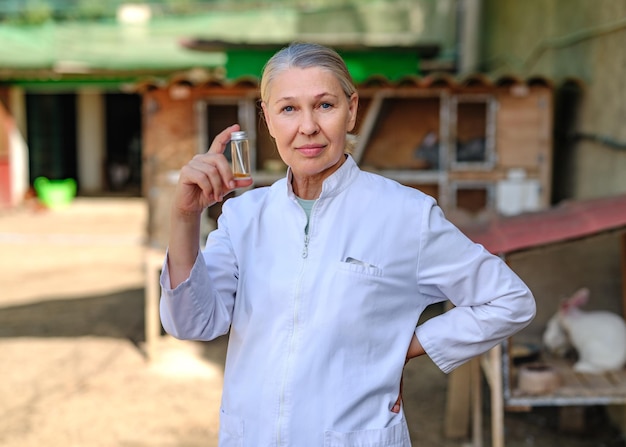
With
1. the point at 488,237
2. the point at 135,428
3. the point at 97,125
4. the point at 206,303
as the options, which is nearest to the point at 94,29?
the point at 97,125

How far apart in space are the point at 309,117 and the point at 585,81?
4.80 metres

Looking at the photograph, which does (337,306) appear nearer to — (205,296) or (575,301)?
(205,296)

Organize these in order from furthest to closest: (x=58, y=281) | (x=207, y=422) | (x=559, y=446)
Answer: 1. (x=58, y=281)
2. (x=207, y=422)
3. (x=559, y=446)

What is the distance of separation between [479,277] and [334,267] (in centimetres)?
35

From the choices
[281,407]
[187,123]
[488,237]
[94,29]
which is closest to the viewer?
[281,407]

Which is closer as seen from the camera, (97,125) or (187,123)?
(187,123)

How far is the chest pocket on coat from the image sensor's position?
1.70 meters

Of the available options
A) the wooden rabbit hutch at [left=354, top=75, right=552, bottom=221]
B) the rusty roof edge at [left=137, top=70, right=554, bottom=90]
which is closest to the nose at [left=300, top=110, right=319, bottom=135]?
the wooden rabbit hutch at [left=354, top=75, right=552, bottom=221]

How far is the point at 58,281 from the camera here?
28.0 ft

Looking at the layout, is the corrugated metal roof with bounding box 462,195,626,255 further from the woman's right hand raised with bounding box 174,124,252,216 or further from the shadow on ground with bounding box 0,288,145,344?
the shadow on ground with bounding box 0,288,145,344

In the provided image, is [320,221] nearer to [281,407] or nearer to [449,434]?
[281,407]

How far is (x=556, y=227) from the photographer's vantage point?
3.44 meters

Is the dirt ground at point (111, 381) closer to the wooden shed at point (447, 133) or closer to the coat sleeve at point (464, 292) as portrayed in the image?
the wooden shed at point (447, 133)

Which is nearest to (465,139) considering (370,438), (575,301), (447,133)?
(447,133)
